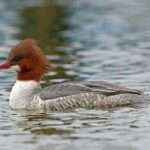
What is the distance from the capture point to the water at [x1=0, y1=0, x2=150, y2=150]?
1253 centimetres

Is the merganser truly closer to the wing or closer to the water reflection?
the wing

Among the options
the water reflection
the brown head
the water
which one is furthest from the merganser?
the water reflection

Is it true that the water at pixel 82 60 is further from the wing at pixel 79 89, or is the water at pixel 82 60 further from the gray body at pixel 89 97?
the wing at pixel 79 89

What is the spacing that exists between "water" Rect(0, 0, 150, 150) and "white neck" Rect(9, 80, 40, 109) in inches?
7.4

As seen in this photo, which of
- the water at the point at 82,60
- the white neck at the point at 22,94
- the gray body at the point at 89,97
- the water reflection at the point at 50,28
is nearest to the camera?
the water at the point at 82,60

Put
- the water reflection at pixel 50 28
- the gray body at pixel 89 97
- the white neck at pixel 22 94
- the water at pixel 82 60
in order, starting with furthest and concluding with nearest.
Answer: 1. the water reflection at pixel 50 28
2. the white neck at pixel 22 94
3. the gray body at pixel 89 97
4. the water at pixel 82 60

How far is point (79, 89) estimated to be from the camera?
50.0 ft

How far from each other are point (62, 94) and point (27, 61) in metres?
0.92

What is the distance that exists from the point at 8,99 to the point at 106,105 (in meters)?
2.15

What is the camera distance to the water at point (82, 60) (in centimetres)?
1253

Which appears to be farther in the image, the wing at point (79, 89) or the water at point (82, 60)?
the wing at point (79, 89)

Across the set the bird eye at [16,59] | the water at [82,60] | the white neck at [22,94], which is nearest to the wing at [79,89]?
the white neck at [22,94]

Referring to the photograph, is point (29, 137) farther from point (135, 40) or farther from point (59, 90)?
point (135, 40)

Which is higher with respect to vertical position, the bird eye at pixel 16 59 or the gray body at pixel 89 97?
the bird eye at pixel 16 59
